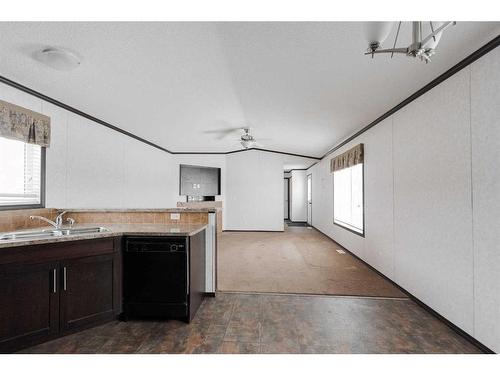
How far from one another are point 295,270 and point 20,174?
12.0 ft

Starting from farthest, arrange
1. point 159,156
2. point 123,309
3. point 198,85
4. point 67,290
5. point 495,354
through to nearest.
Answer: point 159,156 < point 198,85 < point 123,309 < point 67,290 < point 495,354

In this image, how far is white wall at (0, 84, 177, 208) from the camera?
3.08 metres

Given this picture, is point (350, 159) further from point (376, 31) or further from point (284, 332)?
point (376, 31)

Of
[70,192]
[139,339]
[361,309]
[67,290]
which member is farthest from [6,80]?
[361,309]

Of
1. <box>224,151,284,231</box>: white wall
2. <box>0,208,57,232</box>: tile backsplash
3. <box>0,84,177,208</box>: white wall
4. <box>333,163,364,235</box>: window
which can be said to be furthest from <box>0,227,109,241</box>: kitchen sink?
<box>224,151,284,231</box>: white wall

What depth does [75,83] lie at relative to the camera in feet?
9.00

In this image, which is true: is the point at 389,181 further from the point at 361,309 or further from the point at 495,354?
the point at 495,354

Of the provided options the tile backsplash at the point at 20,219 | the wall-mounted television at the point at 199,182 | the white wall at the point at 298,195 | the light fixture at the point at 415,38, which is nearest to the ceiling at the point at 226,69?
the light fixture at the point at 415,38

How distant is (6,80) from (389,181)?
443 cm

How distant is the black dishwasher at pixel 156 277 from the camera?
2357 mm

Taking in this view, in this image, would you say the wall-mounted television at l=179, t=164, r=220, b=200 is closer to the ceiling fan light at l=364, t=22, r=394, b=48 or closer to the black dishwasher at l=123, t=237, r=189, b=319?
the black dishwasher at l=123, t=237, r=189, b=319

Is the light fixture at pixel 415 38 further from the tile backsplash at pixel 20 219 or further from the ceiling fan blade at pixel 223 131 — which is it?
the ceiling fan blade at pixel 223 131

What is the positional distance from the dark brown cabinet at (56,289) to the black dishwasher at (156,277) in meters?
0.10

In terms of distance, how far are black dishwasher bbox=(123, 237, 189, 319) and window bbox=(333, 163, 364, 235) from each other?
3266mm
